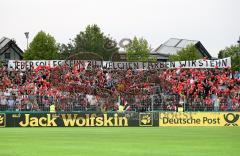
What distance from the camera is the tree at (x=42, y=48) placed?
95.5m

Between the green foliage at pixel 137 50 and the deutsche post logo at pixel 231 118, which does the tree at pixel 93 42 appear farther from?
the deutsche post logo at pixel 231 118

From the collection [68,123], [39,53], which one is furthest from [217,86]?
[39,53]

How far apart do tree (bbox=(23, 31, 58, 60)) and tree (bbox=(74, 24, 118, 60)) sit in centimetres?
409

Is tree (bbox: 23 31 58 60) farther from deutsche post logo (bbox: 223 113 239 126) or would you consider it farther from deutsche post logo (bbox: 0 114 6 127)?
deutsche post logo (bbox: 223 113 239 126)

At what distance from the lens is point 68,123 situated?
135ft

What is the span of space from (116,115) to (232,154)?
26649mm

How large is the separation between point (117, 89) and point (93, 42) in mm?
48026

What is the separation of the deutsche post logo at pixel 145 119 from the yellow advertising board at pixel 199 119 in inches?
29.4

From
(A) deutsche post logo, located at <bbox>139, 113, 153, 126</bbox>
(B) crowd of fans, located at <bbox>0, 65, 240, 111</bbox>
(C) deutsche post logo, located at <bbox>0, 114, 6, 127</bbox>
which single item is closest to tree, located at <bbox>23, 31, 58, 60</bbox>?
(B) crowd of fans, located at <bbox>0, 65, 240, 111</bbox>

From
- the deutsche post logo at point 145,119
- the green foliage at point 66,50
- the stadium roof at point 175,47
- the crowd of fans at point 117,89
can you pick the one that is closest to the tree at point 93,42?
the green foliage at point 66,50

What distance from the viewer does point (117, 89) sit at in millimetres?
47750

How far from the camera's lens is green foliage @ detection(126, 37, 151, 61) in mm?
102000

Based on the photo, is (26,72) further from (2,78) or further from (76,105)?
(76,105)

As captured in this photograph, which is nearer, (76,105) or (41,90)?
(76,105)
